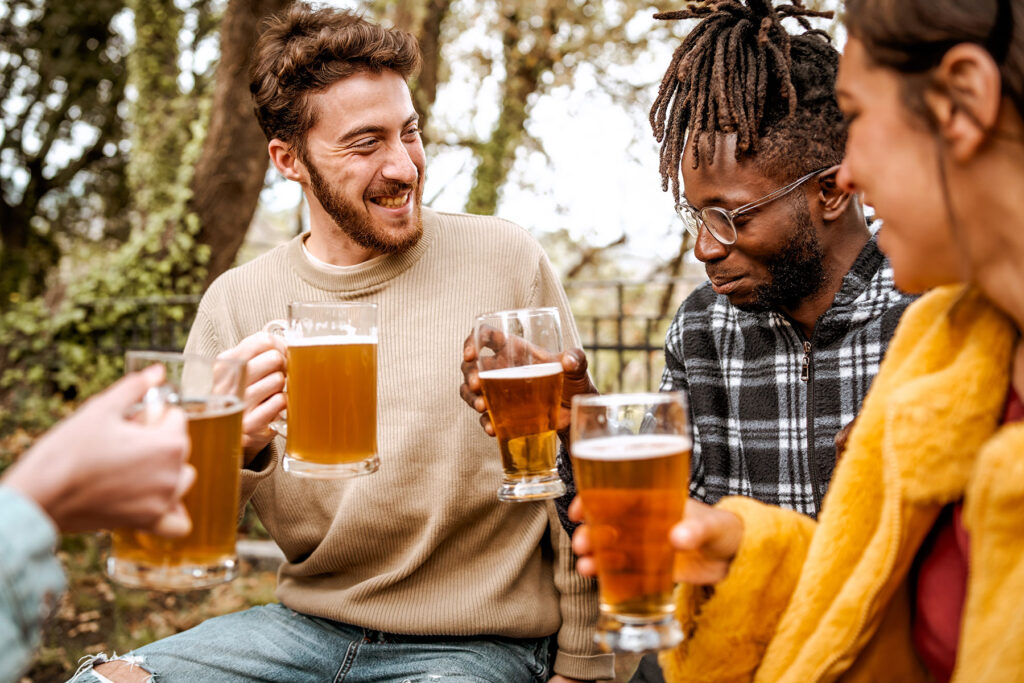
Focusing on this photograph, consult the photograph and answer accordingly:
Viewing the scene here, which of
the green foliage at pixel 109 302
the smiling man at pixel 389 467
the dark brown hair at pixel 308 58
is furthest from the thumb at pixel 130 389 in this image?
the green foliage at pixel 109 302

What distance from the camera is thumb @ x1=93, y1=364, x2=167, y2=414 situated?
47.4 inches

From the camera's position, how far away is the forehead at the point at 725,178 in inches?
89.7

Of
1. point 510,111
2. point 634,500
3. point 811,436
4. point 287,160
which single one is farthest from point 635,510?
point 510,111

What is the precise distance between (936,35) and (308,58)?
211 centimetres

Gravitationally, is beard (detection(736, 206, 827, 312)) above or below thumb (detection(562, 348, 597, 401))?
above

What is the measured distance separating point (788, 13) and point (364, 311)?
1469 mm

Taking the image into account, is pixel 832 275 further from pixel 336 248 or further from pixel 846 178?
pixel 336 248

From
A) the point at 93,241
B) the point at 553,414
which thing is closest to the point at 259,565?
the point at 553,414

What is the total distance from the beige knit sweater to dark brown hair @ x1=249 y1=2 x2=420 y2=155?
0.61 m

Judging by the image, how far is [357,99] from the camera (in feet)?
9.27

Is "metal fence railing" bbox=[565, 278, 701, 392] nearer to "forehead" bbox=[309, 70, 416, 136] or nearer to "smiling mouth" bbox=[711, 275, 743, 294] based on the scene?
"forehead" bbox=[309, 70, 416, 136]

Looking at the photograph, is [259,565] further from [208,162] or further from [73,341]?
[73,341]

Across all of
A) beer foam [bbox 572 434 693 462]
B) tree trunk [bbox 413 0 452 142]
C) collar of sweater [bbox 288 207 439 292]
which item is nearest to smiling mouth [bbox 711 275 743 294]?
collar of sweater [bbox 288 207 439 292]

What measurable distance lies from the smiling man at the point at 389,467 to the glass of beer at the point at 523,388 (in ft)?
2.00
